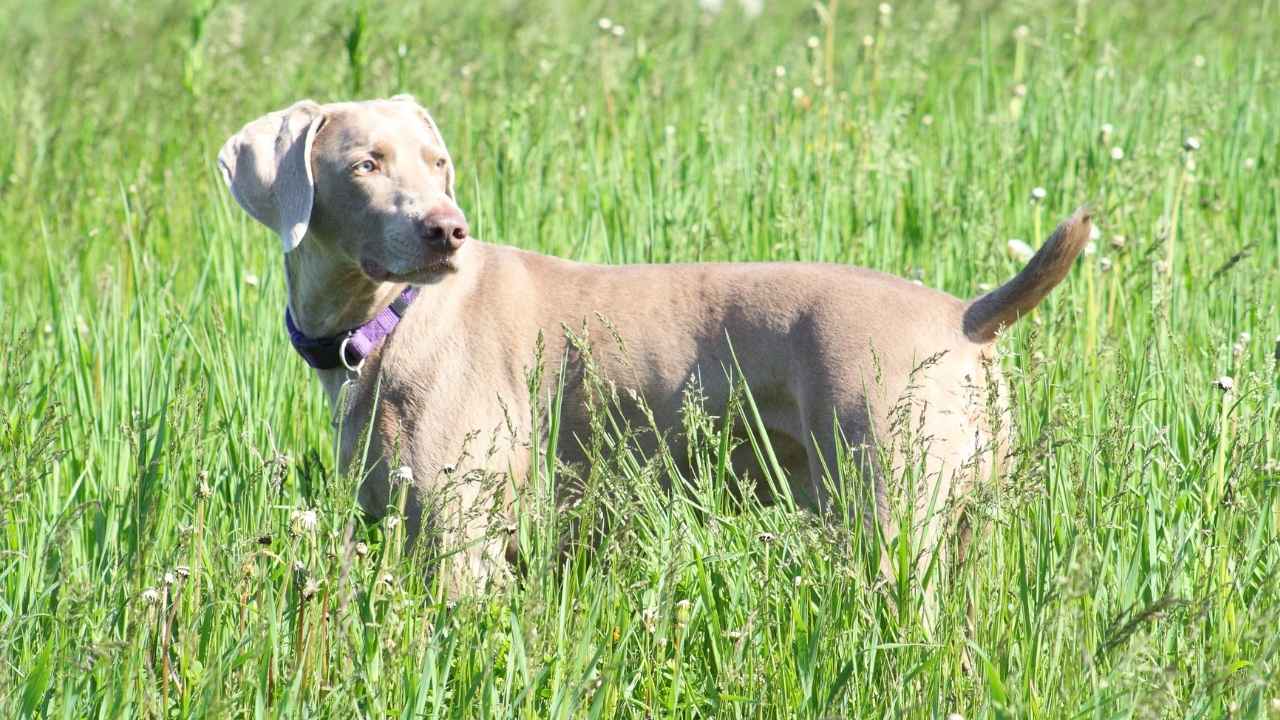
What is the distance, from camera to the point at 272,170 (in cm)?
307

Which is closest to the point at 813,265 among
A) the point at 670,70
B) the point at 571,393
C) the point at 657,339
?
the point at 657,339

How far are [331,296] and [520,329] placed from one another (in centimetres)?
43

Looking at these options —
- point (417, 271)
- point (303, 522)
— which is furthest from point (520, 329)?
point (303, 522)

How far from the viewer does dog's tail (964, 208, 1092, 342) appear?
276 centimetres

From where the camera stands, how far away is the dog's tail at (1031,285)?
2.76 metres

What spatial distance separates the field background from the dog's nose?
0.56m

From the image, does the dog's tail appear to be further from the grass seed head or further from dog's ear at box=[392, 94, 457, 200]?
dog's ear at box=[392, 94, 457, 200]

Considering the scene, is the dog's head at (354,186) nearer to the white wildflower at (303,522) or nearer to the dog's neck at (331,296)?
the dog's neck at (331,296)

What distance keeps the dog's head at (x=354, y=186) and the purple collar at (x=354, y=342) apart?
13 centimetres

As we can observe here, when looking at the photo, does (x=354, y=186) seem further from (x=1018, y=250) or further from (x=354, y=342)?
(x=1018, y=250)

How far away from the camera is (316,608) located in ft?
7.12

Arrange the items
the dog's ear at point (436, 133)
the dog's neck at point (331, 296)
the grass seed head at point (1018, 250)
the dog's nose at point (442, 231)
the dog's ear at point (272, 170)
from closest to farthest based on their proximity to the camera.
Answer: the dog's nose at point (442, 231), the dog's ear at point (272, 170), the dog's neck at point (331, 296), the dog's ear at point (436, 133), the grass seed head at point (1018, 250)

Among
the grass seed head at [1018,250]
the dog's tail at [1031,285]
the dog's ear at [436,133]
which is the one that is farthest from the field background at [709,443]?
the dog's ear at [436,133]

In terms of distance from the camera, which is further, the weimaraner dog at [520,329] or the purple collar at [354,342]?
the purple collar at [354,342]
